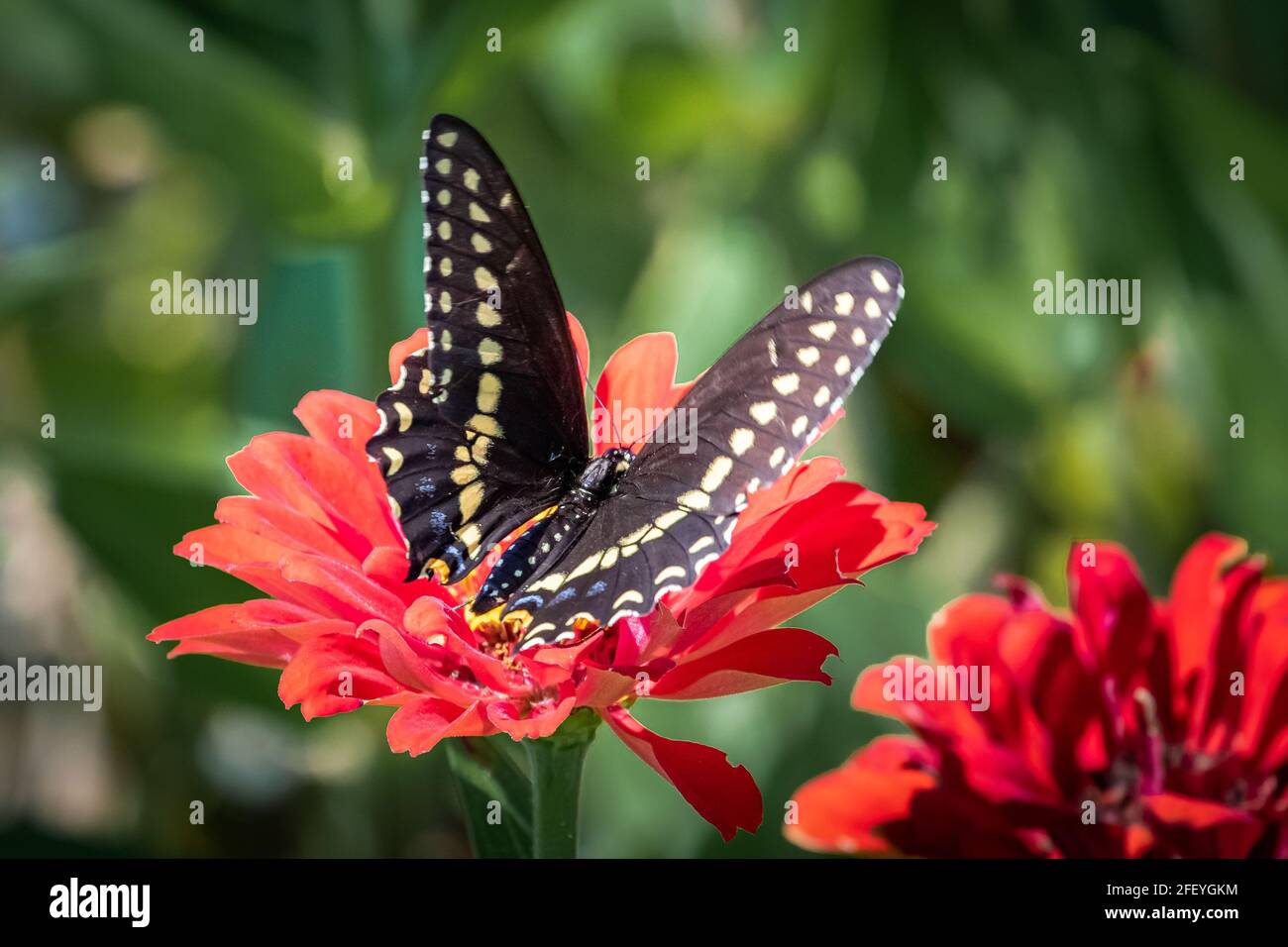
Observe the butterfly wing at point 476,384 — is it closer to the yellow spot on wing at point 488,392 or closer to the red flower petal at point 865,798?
the yellow spot on wing at point 488,392

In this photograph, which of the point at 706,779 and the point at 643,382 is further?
the point at 643,382

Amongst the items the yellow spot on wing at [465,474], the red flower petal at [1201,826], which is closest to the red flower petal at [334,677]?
the yellow spot on wing at [465,474]

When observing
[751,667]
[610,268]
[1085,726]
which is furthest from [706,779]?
[610,268]

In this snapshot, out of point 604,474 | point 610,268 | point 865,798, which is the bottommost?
point 865,798

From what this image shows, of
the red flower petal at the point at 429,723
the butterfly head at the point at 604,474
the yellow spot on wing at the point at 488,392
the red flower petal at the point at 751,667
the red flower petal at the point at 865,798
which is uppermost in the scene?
the yellow spot on wing at the point at 488,392

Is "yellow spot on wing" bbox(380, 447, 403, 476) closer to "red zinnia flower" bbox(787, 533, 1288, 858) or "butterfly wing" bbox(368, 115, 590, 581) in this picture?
"butterfly wing" bbox(368, 115, 590, 581)

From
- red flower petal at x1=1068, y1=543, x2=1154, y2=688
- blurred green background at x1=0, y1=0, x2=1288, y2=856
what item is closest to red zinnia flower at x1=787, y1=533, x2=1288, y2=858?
red flower petal at x1=1068, y1=543, x2=1154, y2=688

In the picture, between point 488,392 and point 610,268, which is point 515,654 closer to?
point 488,392

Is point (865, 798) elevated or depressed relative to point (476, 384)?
depressed
